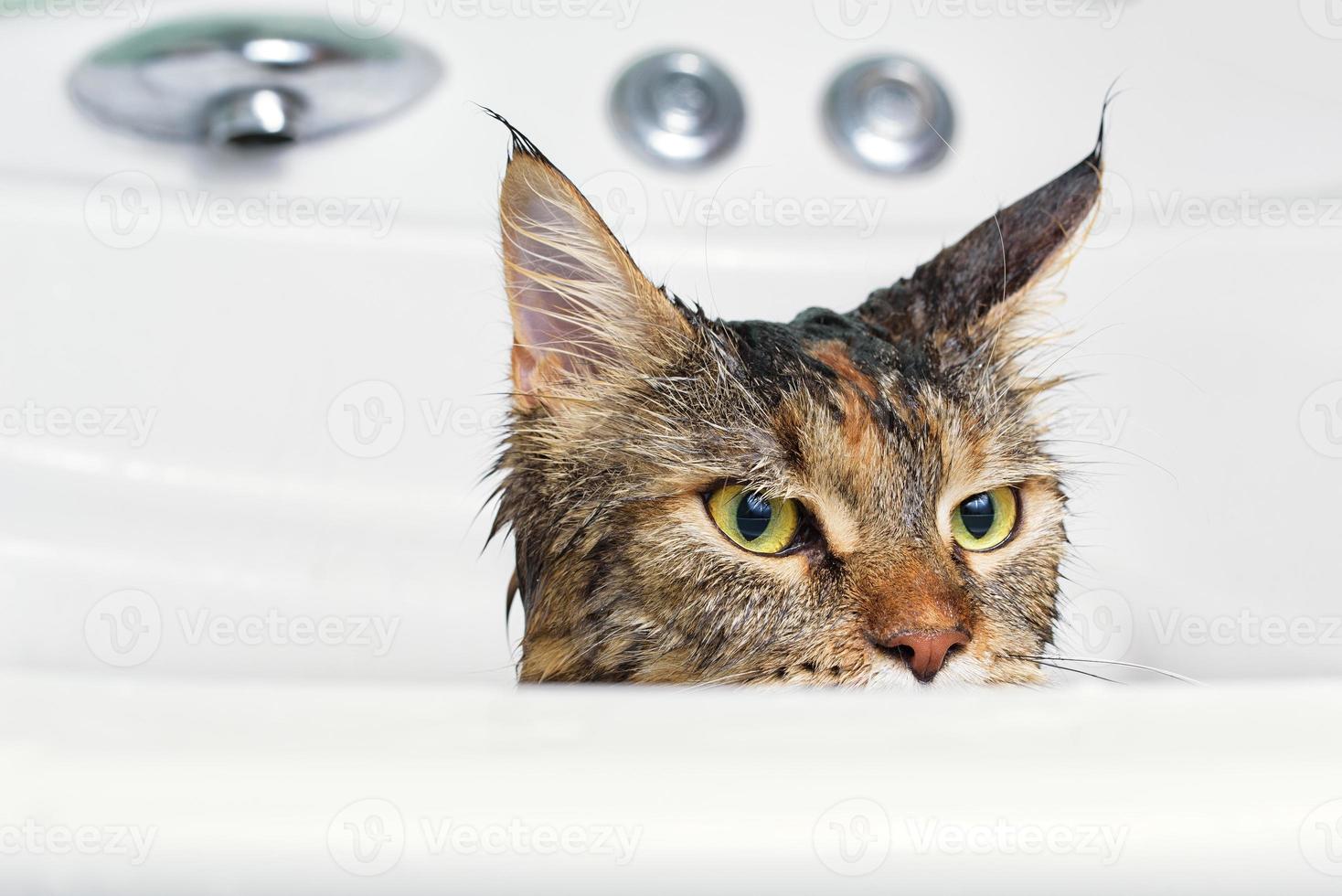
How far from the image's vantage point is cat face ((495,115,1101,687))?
0.82 metres

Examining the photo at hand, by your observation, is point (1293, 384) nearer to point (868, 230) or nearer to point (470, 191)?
point (868, 230)

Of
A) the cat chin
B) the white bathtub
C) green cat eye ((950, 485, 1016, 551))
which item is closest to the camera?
the cat chin

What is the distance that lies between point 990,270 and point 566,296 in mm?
373

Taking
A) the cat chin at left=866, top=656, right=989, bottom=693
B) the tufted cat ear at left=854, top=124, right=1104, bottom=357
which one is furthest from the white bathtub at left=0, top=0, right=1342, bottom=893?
the cat chin at left=866, top=656, right=989, bottom=693

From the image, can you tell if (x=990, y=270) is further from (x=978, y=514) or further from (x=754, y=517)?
(x=754, y=517)

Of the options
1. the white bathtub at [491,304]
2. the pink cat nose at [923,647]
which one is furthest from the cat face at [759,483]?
the white bathtub at [491,304]

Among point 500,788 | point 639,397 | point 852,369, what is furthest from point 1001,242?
point 500,788

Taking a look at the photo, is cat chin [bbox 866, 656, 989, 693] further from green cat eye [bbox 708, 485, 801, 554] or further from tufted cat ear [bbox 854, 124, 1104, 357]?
tufted cat ear [bbox 854, 124, 1104, 357]

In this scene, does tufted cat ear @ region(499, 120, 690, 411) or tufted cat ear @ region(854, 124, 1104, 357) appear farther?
tufted cat ear @ region(854, 124, 1104, 357)

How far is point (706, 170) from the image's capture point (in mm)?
1827

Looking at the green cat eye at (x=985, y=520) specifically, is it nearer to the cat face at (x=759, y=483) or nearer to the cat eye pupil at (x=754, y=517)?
the cat face at (x=759, y=483)

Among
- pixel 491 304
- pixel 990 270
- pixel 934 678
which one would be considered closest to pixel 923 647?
pixel 934 678

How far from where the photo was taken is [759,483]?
2.83ft

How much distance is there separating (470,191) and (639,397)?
101 centimetres
